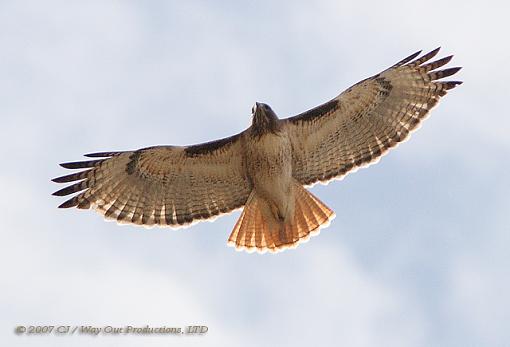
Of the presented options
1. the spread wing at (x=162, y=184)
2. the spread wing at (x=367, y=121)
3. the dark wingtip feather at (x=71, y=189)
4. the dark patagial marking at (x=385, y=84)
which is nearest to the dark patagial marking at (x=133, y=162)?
the spread wing at (x=162, y=184)

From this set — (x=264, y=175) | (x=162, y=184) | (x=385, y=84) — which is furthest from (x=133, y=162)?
(x=385, y=84)

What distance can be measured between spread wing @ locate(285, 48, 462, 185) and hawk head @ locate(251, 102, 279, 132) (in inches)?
22.1

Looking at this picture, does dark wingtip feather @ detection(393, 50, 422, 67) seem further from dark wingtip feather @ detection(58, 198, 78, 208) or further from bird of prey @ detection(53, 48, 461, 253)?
dark wingtip feather @ detection(58, 198, 78, 208)

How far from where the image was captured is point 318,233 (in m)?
10.8

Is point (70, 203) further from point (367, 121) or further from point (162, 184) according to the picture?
point (367, 121)

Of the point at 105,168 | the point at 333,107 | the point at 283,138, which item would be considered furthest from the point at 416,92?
the point at 105,168

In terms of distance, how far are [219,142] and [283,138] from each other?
0.85m

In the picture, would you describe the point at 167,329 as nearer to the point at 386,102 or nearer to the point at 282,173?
the point at 282,173

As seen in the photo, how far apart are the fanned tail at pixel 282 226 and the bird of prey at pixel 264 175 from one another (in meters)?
0.01

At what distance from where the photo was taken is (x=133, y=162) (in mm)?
10789

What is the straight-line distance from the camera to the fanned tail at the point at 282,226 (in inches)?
423

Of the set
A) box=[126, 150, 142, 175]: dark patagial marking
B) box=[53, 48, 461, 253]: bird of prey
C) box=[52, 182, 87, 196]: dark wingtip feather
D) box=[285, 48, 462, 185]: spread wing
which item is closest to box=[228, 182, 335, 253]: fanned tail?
box=[53, 48, 461, 253]: bird of prey

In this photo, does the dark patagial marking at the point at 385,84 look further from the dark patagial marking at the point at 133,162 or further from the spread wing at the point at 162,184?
the dark patagial marking at the point at 133,162

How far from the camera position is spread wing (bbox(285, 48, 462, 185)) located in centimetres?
1064
